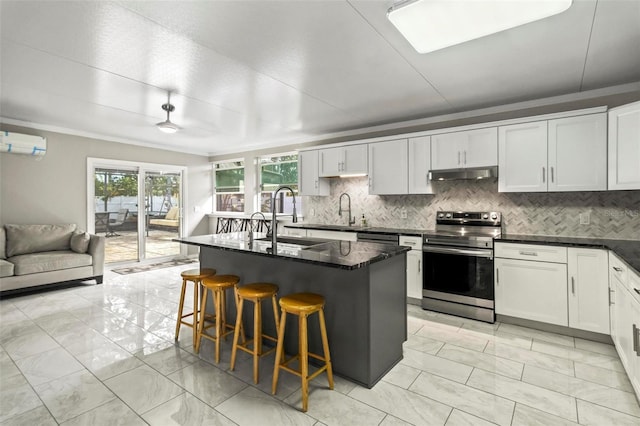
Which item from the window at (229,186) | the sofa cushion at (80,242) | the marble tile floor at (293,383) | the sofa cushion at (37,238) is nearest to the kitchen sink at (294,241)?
Result: the marble tile floor at (293,383)

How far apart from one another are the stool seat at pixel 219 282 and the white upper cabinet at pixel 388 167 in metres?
2.64

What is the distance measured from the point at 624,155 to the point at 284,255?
10.6 feet

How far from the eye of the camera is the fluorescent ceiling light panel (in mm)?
1816

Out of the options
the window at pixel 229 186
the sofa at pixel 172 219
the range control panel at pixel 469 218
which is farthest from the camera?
the window at pixel 229 186

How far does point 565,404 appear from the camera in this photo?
212cm

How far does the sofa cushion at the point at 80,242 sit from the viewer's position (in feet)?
16.5

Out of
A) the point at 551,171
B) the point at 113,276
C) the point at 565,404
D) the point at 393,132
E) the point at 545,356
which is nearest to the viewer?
the point at 565,404

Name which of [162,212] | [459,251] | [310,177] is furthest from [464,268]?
[162,212]

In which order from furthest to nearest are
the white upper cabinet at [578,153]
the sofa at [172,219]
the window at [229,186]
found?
the window at [229,186] < the sofa at [172,219] < the white upper cabinet at [578,153]

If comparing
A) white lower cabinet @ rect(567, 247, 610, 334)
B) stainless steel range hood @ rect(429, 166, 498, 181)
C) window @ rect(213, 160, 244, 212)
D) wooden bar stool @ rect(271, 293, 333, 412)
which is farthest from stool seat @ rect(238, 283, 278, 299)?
window @ rect(213, 160, 244, 212)

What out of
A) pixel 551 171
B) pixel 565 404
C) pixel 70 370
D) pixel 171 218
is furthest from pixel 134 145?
pixel 565 404

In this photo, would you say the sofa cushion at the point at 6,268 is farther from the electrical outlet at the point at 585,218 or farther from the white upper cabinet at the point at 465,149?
the electrical outlet at the point at 585,218

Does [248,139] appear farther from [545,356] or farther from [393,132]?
[545,356]

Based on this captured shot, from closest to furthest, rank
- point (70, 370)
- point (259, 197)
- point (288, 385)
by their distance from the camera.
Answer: point (288, 385), point (70, 370), point (259, 197)
